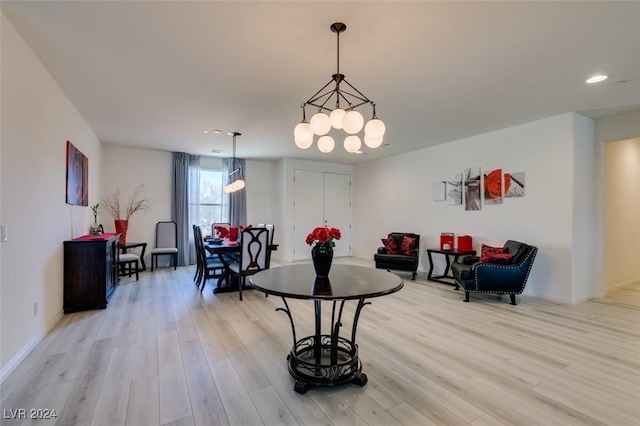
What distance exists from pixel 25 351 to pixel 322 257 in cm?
266

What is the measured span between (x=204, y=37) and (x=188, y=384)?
2.69 m

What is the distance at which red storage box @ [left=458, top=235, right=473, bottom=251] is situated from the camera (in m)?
5.23

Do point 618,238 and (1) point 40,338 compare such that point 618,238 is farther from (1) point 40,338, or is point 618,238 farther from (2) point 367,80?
(1) point 40,338

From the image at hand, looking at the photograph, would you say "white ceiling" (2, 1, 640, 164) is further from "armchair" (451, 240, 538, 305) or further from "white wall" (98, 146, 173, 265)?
"white wall" (98, 146, 173, 265)

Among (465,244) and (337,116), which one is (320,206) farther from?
(337,116)

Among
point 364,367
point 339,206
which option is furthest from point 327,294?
point 339,206

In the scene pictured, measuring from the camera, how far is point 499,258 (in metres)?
4.21

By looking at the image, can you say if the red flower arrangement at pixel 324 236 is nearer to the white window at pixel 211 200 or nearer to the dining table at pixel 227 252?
the dining table at pixel 227 252

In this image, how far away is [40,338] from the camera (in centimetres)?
280

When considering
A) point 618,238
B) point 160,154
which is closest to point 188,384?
point 160,154

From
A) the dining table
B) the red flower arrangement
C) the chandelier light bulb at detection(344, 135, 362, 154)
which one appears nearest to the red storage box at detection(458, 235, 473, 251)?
the dining table

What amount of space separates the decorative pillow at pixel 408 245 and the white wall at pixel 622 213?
9.67 feet

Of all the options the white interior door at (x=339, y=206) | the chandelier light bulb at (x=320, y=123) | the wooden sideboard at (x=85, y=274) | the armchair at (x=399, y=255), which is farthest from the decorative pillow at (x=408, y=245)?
the wooden sideboard at (x=85, y=274)

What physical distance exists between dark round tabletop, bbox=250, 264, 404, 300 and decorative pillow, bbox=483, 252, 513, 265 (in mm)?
2688
